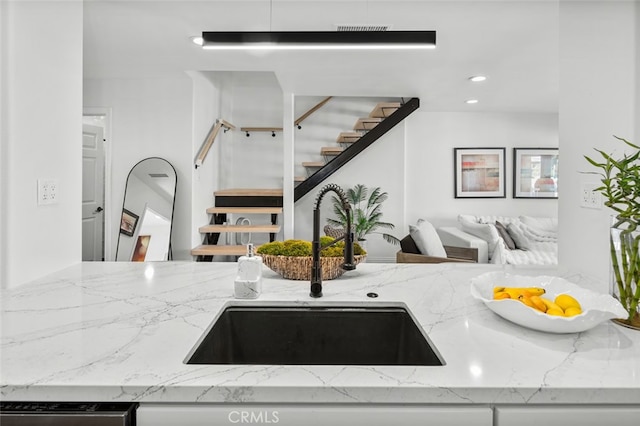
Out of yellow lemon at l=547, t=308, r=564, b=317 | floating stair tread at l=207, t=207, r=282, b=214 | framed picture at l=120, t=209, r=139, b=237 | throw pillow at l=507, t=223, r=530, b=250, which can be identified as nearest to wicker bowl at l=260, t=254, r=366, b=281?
yellow lemon at l=547, t=308, r=564, b=317

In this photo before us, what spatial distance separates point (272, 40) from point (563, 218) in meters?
1.62

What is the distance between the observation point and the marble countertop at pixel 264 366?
770 millimetres

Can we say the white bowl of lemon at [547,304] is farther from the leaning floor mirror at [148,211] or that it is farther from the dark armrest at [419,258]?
the leaning floor mirror at [148,211]

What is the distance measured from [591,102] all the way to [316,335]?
4.96ft

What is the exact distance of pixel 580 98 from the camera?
177cm

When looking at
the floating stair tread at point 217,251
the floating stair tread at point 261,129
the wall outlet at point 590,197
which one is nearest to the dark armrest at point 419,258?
the floating stair tread at point 217,251

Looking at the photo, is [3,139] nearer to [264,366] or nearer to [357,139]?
[264,366]

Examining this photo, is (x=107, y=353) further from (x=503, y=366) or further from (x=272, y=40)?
(x=272, y=40)

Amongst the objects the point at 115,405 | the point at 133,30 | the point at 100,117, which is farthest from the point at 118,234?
the point at 115,405

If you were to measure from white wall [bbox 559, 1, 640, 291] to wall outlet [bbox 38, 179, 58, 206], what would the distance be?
7.27 ft

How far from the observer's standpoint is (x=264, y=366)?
2.84 feet

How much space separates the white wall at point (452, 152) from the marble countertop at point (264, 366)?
5470 millimetres

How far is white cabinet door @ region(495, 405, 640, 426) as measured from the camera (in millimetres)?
778

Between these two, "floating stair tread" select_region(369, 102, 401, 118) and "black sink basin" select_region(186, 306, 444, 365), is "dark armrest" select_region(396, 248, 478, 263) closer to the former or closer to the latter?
"floating stair tread" select_region(369, 102, 401, 118)
